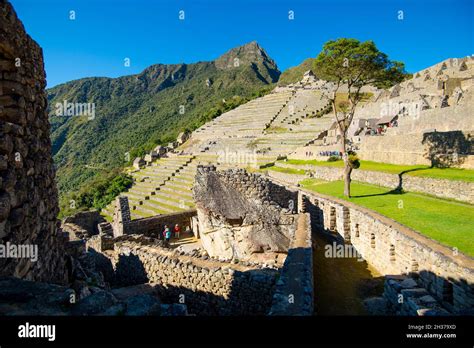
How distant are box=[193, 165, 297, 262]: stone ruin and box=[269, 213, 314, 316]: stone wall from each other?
5.33ft

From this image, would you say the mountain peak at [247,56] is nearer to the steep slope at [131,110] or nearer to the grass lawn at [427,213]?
the steep slope at [131,110]

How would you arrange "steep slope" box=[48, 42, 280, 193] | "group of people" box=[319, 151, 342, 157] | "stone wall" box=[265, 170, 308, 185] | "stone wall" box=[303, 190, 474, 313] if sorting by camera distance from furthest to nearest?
"steep slope" box=[48, 42, 280, 193] → "group of people" box=[319, 151, 342, 157] → "stone wall" box=[265, 170, 308, 185] → "stone wall" box=[303, 190, 474, 313]

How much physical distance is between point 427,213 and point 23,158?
985 centimetres

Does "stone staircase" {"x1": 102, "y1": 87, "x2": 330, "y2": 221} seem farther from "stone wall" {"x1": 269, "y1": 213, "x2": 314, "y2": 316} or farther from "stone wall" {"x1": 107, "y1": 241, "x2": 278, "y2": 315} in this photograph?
"stone wall" {"x1": 269, "y1": 213, "x2": 314, "y2": 316}

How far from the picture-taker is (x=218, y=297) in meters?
6.13

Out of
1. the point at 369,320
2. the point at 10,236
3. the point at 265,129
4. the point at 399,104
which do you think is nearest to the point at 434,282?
the point at 369,320

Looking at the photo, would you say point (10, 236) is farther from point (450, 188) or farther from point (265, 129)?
point (265, 129)

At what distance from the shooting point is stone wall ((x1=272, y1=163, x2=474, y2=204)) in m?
10.4

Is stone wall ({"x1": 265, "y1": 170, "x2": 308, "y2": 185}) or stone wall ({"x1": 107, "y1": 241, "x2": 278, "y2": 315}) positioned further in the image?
stone wall ({"x1": 265, "y1": 170, "x2": 308, "y2": 185})

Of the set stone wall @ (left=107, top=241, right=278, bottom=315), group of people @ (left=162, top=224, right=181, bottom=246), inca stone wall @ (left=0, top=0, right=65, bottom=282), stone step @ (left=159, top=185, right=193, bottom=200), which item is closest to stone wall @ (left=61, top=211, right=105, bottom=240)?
group of people @ (left=162, top=224, right=181, bottom=246)

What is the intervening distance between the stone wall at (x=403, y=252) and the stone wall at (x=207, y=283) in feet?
9.56

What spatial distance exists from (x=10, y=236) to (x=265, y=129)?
4540 cm

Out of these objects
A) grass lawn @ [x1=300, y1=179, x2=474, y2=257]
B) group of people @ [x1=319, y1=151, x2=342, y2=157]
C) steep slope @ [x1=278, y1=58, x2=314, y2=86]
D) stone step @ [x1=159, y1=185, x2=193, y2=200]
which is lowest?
grass lawn @ [x1=300, y1=179, x2=474, y2=257]

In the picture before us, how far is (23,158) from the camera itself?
3.38 meters
